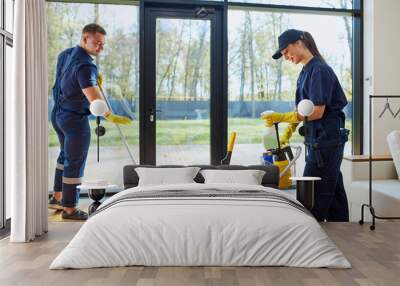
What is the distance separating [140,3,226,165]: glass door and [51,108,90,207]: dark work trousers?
83 cm

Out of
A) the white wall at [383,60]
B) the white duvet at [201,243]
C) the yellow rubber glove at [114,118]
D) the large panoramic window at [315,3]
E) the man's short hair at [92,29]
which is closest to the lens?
the white duvet at [201,243]

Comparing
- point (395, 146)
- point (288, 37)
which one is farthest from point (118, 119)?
point (395, 146)

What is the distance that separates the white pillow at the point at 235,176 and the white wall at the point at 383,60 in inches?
76.0

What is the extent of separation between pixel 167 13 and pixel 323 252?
145 inches

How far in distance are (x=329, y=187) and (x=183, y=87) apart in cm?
214

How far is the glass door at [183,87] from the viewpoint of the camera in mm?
5801

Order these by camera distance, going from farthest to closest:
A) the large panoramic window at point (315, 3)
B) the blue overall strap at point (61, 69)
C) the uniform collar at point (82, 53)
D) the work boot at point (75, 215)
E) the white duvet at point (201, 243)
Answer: the large panoramic window at point (315, 3)
the uniform collar at point (82, 53)
the blue overall strap at point (61, 69)
the work boot at point (75, 215)
the white duvet at point (201, 243)

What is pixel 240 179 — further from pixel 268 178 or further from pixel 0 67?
pixel 0 67

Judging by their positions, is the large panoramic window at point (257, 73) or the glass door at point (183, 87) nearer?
the glass door at point (183, 87)

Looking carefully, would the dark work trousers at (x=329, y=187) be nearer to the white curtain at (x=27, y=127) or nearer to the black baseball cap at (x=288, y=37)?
the black baseball cap at (x=288, y=37)

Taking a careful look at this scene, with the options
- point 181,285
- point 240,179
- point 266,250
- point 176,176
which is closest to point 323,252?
point 266,250

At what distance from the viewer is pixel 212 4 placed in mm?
5820

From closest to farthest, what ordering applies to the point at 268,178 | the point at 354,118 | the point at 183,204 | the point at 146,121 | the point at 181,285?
1. the point at 181,285
2. the point at 183,204
3. the point at 268,178
4. the point at 146,121
5. the point at 354,118

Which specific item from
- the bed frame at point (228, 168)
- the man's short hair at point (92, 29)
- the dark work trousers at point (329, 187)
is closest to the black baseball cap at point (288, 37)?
the dark work trousers at point (329, 187)
